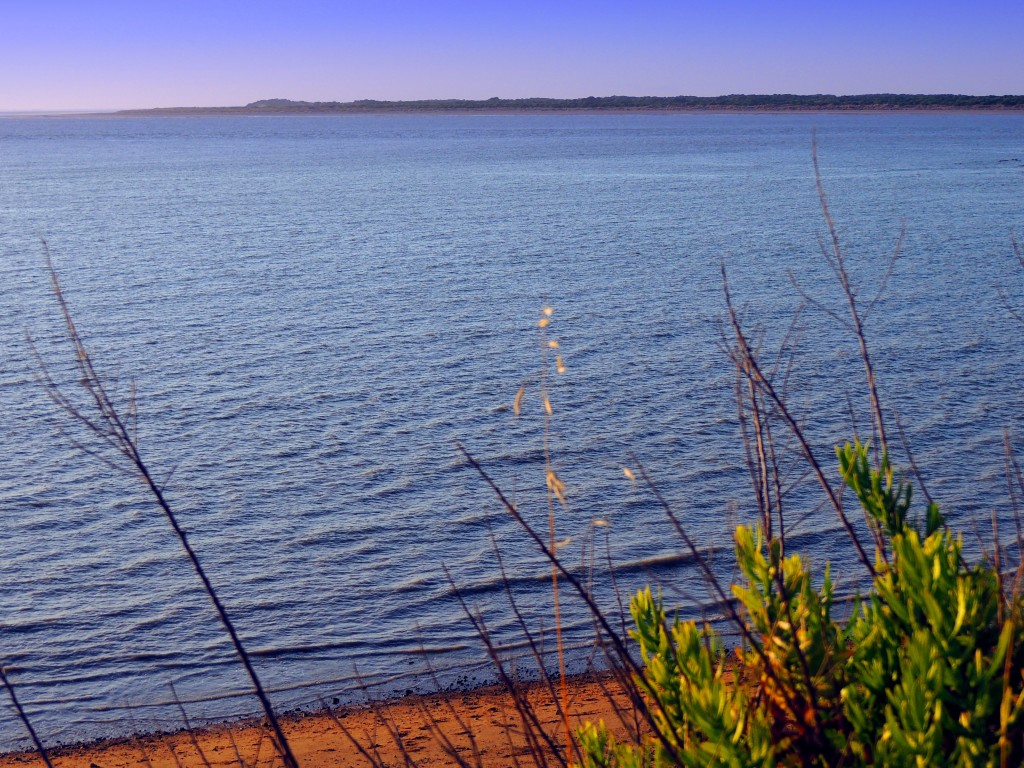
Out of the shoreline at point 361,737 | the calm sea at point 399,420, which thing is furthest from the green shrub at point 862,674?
the shoreline at point 361,737

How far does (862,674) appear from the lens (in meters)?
2.16

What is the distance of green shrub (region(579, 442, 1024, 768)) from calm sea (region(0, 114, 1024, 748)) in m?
0.46

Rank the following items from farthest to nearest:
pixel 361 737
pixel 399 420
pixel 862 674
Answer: pixel 399 420 < pixel 361 737 < pixel 862 674

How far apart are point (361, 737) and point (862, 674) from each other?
234 inches

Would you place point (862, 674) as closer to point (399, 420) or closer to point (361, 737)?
point (361, 737)

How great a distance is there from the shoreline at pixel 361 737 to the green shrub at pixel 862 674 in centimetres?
480

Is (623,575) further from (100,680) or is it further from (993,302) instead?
(993,302)

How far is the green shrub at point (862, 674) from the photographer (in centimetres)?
191

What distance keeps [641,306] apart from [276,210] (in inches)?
943

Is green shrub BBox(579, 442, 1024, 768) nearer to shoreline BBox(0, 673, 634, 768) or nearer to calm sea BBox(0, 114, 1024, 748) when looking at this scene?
calm sea BBox(0, 114, 1024, 748)

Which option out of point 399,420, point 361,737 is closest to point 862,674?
point 361,737

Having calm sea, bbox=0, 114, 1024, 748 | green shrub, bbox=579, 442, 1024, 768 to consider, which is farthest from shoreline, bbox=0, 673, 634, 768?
green shrub, bbox=579, 442, 1024, 768

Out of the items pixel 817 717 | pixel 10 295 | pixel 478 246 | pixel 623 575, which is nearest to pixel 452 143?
pixel 478 246

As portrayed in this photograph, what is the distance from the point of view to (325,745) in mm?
7504
